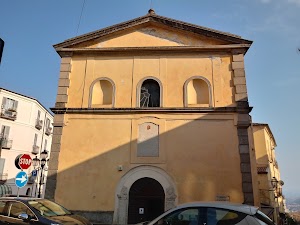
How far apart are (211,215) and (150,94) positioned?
8334 millimetres

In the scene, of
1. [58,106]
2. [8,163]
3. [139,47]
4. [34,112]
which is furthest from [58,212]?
[34,112]

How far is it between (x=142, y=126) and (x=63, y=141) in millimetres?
3597

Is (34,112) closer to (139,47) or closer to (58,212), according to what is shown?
(139,47)

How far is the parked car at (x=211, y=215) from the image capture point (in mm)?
5066

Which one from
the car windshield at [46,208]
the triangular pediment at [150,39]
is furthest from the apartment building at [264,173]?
the car windshield at [46,208]

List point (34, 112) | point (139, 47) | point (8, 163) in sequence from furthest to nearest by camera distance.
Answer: point (34, 112)
point (8, 163)
point (139, 47)

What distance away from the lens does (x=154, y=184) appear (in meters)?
11.5

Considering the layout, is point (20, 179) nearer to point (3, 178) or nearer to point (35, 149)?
point (3, 178)

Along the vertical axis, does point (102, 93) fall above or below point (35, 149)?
below

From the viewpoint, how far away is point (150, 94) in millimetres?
13000

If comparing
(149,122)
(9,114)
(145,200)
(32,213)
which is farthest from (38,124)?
(32,213)

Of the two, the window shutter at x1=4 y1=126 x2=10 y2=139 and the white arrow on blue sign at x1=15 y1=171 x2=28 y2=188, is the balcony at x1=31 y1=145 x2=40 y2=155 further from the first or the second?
the white arrow on blue sign at x1=15 y1=171 x2=28 y2=188

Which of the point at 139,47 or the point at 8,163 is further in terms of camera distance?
the point at 8,163

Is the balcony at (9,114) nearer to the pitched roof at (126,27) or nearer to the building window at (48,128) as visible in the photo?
the building window at (48,128)
